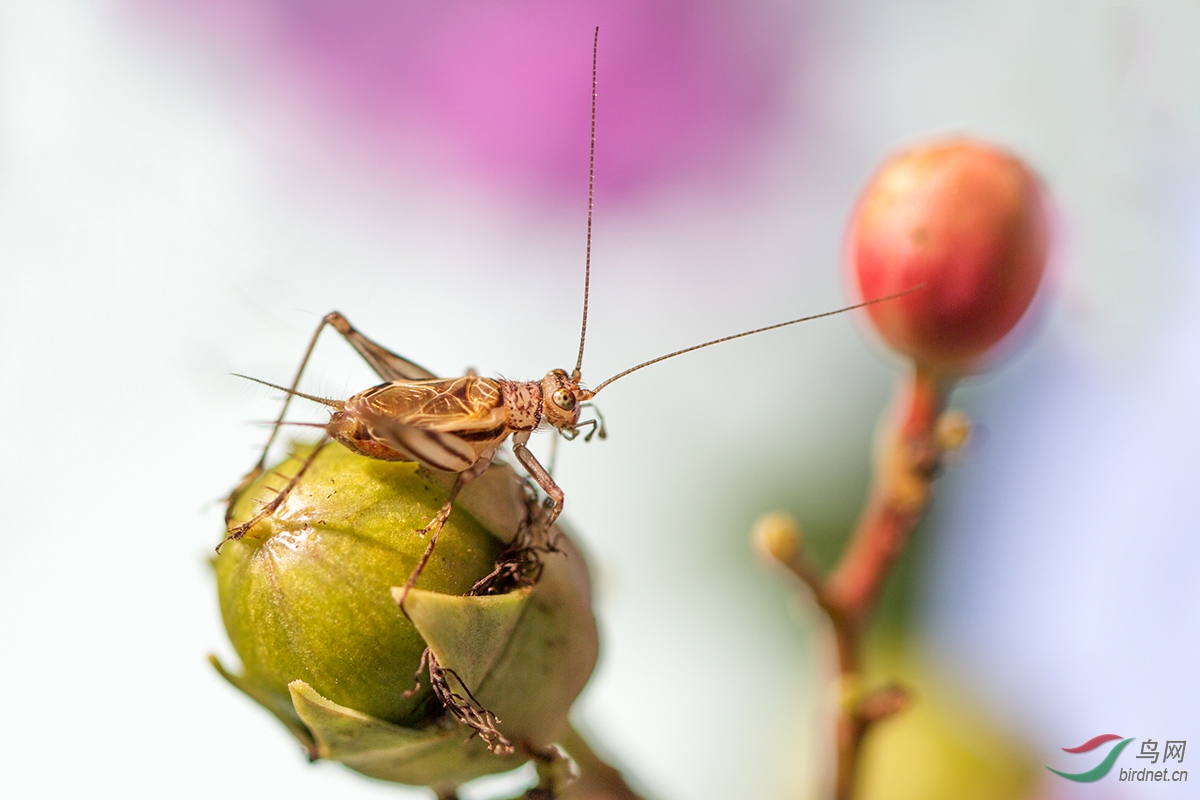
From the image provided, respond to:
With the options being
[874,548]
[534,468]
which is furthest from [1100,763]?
[534,468]

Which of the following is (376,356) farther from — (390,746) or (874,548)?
(874,548)

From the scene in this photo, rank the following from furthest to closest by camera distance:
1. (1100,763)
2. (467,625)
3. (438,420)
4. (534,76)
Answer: (534,76)
(1100,763)
(438,420)
(467,625)

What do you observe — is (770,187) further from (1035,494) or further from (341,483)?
(341,483)

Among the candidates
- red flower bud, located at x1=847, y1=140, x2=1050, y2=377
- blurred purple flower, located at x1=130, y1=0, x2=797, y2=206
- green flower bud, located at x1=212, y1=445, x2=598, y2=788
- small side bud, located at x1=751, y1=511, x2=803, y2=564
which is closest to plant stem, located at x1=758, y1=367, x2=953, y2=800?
small side bud, located at x1=751, y1=511, x2=803, y2=564

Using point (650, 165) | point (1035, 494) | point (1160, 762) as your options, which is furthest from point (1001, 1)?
point (1160, 762)

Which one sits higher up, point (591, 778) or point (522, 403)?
point (522, 403)

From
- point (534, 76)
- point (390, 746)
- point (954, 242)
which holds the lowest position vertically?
point (390, 746)
